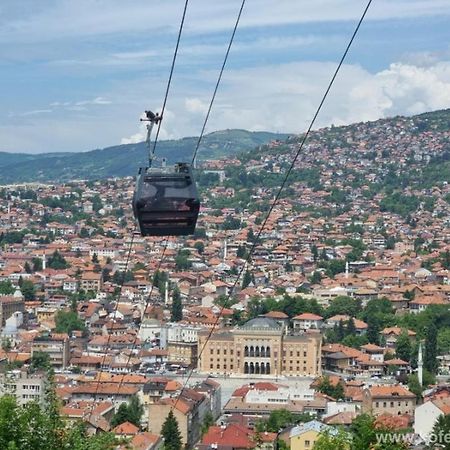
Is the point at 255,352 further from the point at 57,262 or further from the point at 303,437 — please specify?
the point at 57,262

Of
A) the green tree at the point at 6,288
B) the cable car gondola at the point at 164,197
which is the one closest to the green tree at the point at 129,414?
the cable car gondola at the point at 164,197

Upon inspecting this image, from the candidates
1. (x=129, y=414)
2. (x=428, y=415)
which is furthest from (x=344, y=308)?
(x=428, y=415)

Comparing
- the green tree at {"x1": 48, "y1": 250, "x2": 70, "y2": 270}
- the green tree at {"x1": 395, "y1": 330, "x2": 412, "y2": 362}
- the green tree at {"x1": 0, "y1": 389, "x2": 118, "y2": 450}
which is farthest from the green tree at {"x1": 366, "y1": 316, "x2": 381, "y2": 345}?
the green tree at {"x1": 0, "y1": 389, "x2": 118, "y2": 450}

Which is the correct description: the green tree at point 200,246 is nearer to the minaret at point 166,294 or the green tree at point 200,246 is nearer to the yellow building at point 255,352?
the minaret at point 166,294

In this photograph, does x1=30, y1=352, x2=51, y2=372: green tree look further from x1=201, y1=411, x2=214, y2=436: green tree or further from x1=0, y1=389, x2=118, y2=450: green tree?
x1=0, y1=389, x2=118, y2=450: green tree

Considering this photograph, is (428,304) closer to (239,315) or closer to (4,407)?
(239,315)

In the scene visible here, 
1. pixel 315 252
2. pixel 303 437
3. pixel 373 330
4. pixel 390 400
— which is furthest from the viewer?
pixel 315 252
